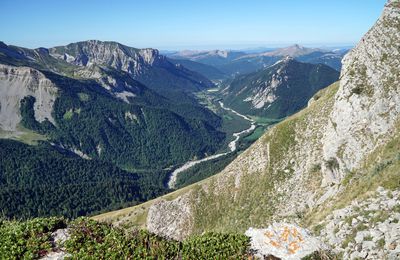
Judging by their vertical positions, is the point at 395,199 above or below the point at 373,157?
above

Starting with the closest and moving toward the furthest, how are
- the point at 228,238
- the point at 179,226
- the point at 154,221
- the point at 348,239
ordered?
the point at 228,238, the point at 348,239, the point at 179,226, the point at 154,221

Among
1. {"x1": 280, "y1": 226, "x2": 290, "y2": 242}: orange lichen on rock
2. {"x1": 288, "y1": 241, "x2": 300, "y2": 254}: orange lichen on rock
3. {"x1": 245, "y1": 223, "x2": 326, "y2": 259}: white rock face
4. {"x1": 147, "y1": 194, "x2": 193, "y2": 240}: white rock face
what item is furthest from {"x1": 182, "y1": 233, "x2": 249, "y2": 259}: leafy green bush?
{"x1": 147, "y1": 194, "x2": 193, "y2": 240}: white rock face

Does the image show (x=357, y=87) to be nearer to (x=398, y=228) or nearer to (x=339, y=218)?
(x=339, y=218)

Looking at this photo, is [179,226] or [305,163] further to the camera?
[179,226]

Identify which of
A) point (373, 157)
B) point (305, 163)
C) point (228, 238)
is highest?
point (228, 238)

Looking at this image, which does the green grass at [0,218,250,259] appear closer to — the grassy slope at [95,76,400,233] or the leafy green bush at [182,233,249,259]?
the leafy green bush at [182,233,249,259]

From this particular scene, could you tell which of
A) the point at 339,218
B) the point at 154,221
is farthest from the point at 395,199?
the point at 154,221

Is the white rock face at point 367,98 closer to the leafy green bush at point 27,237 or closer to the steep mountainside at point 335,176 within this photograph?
the steep mountainside at point 335,176
